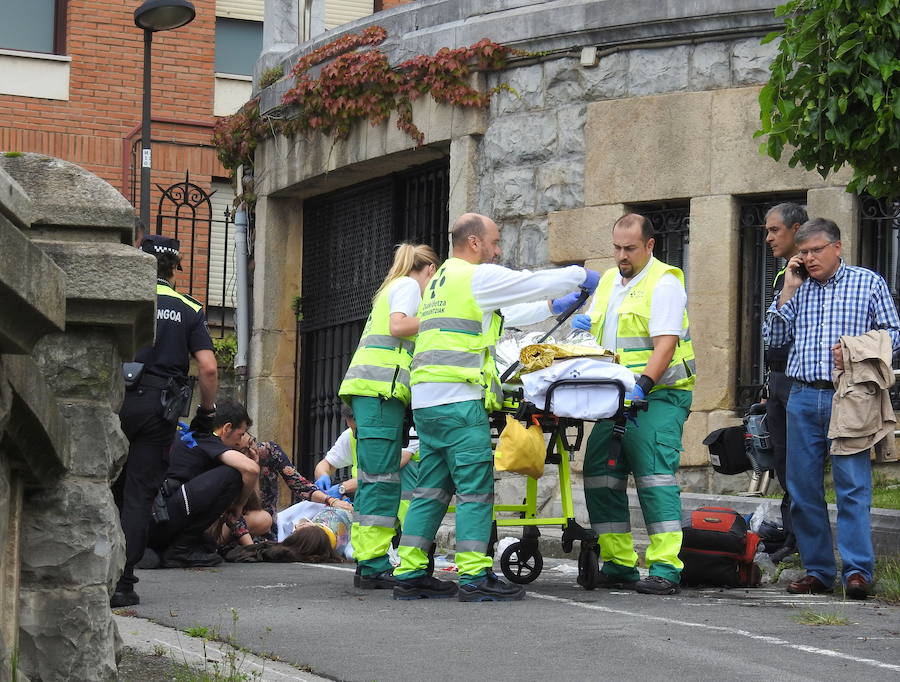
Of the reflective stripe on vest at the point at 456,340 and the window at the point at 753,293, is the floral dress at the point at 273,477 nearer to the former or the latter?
the window at the point at 753,293

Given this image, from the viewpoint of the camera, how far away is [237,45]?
25.4 m

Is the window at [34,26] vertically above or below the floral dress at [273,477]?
above

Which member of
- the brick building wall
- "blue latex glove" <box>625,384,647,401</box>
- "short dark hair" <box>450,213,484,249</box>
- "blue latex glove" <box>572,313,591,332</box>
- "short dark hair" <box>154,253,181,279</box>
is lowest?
"blue latex glove" <box>625,384,647,401</box>

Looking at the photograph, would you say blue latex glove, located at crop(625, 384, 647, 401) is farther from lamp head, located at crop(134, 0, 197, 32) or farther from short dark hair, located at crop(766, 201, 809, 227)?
lamp head, located at crop(134, 0, 197, 32)

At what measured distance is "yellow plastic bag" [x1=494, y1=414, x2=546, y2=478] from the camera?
8.16 m

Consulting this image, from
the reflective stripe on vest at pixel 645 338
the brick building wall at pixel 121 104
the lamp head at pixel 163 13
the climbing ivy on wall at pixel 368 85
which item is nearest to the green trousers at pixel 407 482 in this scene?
the reflective stripe on vest at pixel 645 338

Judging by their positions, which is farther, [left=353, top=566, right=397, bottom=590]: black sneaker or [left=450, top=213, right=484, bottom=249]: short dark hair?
[left=353, top=566, right=397, bottom=590]: black sneaker

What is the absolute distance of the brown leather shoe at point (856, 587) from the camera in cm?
796

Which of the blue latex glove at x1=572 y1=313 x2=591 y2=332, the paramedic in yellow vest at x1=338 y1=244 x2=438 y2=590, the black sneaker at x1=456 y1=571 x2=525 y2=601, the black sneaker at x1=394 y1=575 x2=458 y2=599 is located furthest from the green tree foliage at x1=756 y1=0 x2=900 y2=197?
the black sneaker at x1=394 y1=575 x2=458 y2=599

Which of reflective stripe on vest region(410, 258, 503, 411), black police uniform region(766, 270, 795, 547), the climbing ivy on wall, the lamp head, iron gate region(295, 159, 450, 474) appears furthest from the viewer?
iron gate region(295, 159, 450, 474)

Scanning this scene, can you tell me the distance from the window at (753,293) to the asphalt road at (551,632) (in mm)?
3006

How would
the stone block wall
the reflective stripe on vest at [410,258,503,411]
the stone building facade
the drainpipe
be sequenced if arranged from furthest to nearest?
the drainpipe → the stone building facade → the reflective stripe on vest at [410,258,503,411] → the stone block wall

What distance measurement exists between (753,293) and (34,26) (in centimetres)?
1606

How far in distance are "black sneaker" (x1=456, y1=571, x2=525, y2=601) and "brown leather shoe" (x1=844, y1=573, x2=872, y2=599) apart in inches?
63.6
